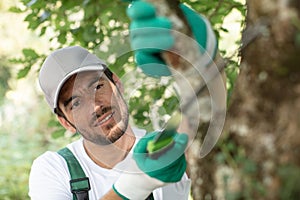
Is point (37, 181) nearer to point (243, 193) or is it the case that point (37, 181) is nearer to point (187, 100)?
point (187, 100)

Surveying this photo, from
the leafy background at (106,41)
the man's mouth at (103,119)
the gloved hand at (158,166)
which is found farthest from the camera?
the man's mouth at (103,119)

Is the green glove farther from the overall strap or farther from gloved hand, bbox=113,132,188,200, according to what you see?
the overall strap

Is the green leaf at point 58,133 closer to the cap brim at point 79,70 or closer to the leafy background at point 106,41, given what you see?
the leafy background at point 106,41

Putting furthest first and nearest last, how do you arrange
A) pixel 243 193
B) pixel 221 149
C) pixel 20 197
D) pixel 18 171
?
pixel 18 171
pixel 20 197
pixel 221 149
pixel 243 193

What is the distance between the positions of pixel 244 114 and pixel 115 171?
4.06 ft

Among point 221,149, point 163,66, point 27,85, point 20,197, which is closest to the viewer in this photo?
point 221,149

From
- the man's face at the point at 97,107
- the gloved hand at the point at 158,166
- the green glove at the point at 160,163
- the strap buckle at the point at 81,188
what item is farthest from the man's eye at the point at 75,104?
the green glove at the point at 160,163

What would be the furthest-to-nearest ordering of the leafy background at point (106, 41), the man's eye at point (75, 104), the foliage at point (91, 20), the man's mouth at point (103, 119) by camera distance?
the foliage at point (91, 20) < the man's eye at point (75, 104) < the man's mouth at point (103, 119) < the leafy background at point (106, 41)

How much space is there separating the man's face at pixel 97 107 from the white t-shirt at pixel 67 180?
118 millimetres

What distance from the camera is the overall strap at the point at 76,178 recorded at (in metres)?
2.36

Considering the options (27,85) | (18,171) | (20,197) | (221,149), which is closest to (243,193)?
(221,149)

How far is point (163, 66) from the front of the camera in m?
1.58

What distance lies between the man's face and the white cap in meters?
0.03

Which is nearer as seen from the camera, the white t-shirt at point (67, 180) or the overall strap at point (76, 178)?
the overall strap at point (76, 178)
